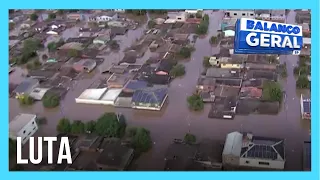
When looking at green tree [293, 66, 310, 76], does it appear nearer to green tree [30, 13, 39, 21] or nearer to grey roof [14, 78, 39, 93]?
grey roof [14, 78, 39, 93]

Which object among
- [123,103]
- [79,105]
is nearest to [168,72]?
[123,103]

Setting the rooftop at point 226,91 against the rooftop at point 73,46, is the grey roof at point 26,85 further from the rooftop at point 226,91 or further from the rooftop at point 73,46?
the rooftop at point 226,91

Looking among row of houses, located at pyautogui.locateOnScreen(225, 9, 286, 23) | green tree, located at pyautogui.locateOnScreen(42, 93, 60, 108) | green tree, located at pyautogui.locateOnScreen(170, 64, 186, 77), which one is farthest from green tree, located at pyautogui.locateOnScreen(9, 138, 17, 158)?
row of houses, located at pyautogui.locateOnScreen(225, 9, 286, 23)

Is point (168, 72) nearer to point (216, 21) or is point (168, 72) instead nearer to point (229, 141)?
point (229, 141)

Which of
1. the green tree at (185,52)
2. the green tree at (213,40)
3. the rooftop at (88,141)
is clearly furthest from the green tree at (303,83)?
the rooftop at (88,141)

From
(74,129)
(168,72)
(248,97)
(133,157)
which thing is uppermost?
(168,72)

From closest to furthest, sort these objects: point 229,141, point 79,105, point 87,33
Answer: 1. point 229,141
2. point 79,105
3. point 87,33
